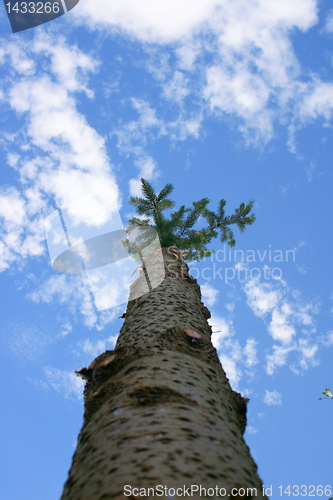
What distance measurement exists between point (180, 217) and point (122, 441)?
22.7ft

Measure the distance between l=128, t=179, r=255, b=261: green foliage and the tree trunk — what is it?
4.34 meters

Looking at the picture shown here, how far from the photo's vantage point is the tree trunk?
1110mm

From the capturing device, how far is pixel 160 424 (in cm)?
136

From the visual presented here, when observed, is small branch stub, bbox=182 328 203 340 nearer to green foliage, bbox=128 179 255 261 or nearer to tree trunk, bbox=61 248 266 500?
tree trunk, bbox=61 248 266 500

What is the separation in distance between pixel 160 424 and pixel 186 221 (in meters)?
7.06

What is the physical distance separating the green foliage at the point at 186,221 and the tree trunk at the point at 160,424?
171 inches

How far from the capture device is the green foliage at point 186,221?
739 centimetres
